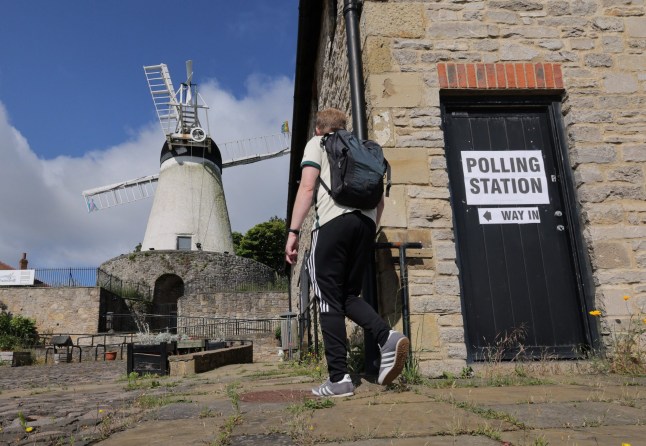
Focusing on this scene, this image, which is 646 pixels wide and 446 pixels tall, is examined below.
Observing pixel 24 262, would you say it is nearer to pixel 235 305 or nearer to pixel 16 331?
pixel 16 331

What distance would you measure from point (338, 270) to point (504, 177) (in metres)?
2.12

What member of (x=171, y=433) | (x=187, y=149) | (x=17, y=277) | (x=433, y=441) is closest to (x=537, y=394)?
(x=433, y=441)

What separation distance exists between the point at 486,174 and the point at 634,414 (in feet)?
8.58

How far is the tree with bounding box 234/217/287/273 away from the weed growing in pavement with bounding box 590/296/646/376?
114ft

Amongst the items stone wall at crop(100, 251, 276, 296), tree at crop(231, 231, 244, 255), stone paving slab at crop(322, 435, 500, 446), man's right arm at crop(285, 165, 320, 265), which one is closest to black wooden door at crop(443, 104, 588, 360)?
man's right arm at crop(285, 165, 320, 265)

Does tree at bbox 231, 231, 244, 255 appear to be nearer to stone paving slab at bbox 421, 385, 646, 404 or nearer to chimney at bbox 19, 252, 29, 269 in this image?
chimney at bbox 19, 252, 29, 269

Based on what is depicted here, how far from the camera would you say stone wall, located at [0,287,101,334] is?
2170cm

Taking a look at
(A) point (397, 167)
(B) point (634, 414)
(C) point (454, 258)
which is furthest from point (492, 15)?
(B) point (634, 414)

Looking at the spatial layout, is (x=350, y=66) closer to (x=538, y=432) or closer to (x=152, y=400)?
(x=152, y=400)

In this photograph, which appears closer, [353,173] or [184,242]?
[353,173]

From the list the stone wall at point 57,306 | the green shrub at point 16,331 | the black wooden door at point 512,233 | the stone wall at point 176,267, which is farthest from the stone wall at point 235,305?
the black wooden door at point 512,233

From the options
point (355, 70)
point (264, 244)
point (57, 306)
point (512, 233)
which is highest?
Result: point (264, 244)

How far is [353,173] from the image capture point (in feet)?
9.70

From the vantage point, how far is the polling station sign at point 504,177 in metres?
4.32
